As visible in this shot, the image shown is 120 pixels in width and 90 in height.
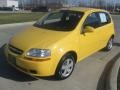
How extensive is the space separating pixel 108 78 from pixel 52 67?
1.47 metres

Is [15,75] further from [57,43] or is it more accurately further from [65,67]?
[57,43]

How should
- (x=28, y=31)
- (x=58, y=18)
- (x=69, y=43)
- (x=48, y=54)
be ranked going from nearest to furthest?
(x=48, y=54) < (x=69, y=43) < (x=28, y=31) < (x=58, y=18)

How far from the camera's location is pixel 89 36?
7.25 metres

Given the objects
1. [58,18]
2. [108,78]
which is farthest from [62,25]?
[108,78]

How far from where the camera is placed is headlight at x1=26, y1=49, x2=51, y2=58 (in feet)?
19.2

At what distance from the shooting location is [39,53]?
588 cm

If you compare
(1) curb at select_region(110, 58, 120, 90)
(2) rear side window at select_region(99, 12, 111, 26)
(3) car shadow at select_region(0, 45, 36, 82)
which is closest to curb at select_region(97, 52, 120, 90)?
(1) curb at select_region(110, 58, 120, 90)

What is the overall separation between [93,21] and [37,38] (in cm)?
214

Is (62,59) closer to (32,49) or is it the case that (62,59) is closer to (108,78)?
(32,49)

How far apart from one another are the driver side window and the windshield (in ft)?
0.86

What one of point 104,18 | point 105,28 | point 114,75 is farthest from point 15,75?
point 104,18

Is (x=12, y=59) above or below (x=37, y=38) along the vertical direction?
below

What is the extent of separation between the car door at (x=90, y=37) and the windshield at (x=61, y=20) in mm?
301

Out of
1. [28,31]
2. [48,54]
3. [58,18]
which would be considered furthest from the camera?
[58,18]
